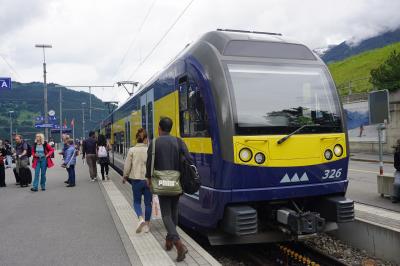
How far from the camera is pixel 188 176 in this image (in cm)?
547

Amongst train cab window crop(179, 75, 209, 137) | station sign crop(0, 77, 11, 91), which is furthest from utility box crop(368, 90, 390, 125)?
station sign crop(0, 77, 11, 91)

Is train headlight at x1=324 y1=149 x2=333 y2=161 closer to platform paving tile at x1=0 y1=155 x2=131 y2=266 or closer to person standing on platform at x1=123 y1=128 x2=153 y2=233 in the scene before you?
person standing on platform at x1=123 y1=128 x2=153 y2=233

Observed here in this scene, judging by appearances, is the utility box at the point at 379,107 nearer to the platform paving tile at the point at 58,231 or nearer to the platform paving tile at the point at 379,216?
the platform paving tile at the point at 379,216

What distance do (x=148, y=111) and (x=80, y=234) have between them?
411 cm

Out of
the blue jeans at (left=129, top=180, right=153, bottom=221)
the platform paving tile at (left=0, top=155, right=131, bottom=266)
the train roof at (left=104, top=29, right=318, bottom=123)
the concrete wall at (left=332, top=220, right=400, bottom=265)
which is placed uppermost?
the train roof at (left=104, top=29, right=318, bottom=123)

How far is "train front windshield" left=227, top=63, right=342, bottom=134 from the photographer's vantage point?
19.7 feet

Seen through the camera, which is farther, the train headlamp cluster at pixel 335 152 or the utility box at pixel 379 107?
the utility box at pixel 379 107

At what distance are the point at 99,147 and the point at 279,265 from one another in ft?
31.9

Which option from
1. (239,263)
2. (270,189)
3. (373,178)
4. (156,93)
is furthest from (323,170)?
(373,178)

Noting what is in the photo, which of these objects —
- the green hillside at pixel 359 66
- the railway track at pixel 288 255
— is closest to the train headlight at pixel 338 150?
the railway track at pixel 288 255

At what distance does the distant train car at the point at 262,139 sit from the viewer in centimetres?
582

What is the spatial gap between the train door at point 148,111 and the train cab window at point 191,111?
269cm

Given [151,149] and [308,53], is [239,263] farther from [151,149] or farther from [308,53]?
[308,53]

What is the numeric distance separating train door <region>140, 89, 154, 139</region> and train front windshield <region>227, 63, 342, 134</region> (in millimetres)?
3972
